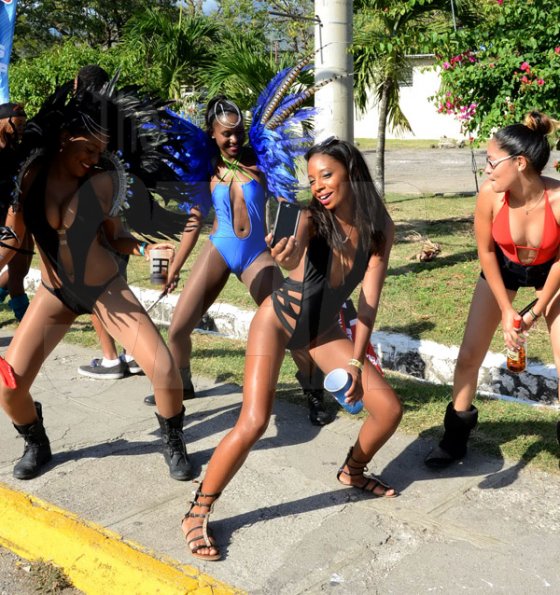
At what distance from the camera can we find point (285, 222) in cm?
319

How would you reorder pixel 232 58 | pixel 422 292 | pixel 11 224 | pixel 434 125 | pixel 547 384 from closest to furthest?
pixel 11 224 → pixel 547 384 → pixel 422 292 → pixel 232 58 → pixel 434 125

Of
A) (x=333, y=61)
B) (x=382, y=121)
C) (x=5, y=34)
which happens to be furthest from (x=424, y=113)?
(x=333, y=61)

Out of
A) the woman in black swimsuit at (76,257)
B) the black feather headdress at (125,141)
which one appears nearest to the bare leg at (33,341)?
the woman in black swimsuit at (76,257)

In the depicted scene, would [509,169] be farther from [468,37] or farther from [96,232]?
[468,37]

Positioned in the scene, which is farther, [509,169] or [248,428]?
[509,169]

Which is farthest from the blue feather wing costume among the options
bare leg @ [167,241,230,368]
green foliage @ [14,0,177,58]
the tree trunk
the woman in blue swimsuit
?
green foliage @ [14,0,177,58]

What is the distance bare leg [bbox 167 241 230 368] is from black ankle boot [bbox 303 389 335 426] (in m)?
0.80

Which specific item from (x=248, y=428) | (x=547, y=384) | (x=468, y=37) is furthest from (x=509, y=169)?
(x=468, y=37)

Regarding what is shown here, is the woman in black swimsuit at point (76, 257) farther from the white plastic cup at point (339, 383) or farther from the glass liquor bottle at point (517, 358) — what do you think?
the glass liquor bottle at point (517, 358)

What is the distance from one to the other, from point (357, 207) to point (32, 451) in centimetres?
214

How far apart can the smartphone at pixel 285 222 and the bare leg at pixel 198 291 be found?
1575 millimetres

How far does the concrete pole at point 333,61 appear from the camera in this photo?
6328 mm

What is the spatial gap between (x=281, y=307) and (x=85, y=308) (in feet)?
3.66

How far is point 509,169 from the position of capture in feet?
11.8
